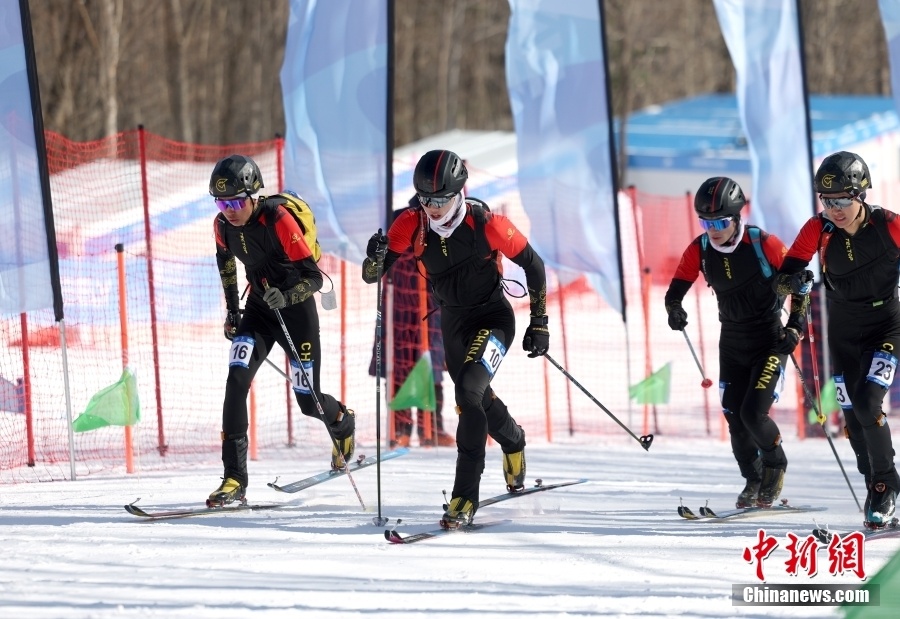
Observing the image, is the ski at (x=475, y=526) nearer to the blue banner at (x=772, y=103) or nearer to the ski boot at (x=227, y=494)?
the ski boot at (x=227, y=494)

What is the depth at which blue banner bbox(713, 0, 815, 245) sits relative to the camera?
35.0ft

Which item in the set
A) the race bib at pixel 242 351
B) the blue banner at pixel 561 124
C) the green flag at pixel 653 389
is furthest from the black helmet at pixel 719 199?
the green flag at pixel 653 389

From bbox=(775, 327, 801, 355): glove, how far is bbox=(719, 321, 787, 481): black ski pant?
13cm

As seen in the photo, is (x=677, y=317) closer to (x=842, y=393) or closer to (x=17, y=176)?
(x=842, y=393)

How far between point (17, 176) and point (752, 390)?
4759 mm

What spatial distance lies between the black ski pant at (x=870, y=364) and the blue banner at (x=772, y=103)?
12.6 ft

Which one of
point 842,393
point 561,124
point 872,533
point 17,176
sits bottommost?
point 872,533

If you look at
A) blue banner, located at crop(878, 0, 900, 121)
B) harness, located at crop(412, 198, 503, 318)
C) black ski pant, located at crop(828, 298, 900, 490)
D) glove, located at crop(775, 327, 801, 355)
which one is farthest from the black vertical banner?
blue banner, located at crop(878, 0, 900, 121)

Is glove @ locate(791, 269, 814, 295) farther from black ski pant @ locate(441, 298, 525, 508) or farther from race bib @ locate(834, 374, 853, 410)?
black ski pant @ locate(441, 298, 525, 508)

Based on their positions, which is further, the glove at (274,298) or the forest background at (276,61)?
the forest background at (276,61)

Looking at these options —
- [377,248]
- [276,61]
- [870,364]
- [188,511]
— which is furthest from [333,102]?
[276,61]

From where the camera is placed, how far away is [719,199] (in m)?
6.94

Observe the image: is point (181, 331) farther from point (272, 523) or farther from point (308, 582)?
point (308, 582)

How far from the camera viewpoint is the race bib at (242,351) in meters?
7.02
